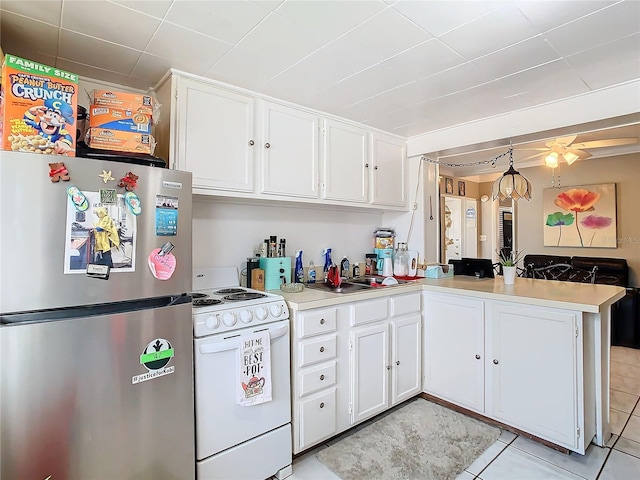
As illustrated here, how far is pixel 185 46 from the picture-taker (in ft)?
5.57

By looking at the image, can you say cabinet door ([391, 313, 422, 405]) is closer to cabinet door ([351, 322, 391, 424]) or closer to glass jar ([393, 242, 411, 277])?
cabinet door ([351, 322, 391, 424])

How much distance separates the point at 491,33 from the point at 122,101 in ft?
5.70

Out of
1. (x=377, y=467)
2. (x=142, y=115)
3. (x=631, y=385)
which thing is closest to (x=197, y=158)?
→ (x=142, y=115)

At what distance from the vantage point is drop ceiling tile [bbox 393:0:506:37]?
139 centimetres

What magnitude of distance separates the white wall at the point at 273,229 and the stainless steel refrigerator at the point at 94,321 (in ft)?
2.57

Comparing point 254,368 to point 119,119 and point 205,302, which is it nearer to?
point 205,302

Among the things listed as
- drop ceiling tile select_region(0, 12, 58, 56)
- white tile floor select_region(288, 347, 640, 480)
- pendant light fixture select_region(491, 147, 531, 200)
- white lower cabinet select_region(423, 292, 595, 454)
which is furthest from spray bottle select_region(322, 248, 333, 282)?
drop ceiling tile select_region(0, 12, 58, 56)

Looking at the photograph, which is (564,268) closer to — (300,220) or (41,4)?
(300,220)

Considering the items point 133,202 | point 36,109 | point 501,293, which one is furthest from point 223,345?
point 501,293

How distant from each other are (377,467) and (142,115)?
7.37ft

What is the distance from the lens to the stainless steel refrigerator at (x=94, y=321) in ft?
3.84

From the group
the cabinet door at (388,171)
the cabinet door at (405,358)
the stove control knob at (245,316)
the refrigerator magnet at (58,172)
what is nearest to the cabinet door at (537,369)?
the cabinet door at (405,358)

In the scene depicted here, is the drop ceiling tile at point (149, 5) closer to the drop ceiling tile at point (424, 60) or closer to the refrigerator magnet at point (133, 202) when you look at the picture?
the refrigerator magnet at point (133, 202)

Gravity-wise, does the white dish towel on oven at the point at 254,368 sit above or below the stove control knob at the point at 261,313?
below
